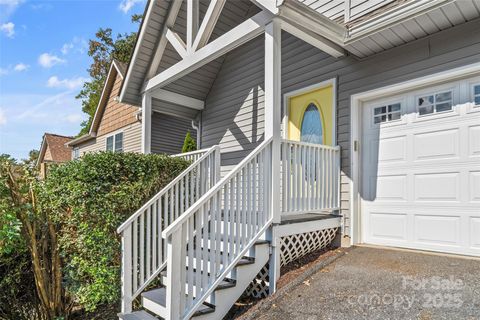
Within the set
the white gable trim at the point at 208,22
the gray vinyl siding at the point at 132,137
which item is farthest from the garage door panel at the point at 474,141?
the gray vinyl siding at the point at 132,137

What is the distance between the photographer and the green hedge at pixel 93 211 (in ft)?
12.8

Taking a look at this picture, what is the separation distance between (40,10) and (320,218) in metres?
9.80

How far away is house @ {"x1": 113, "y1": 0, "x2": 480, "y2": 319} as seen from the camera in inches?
130

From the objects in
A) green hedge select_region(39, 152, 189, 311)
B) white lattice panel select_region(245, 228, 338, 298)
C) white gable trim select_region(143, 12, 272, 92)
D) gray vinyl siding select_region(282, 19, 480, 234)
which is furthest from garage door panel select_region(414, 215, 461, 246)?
green hedge select_region(39, 152, 189, 311)

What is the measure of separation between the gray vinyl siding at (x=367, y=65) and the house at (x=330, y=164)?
0.01m

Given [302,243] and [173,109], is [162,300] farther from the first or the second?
[173,109]

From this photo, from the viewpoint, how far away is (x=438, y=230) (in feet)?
12.6

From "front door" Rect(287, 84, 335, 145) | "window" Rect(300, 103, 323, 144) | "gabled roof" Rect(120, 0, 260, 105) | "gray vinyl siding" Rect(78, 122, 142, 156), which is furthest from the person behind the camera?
"gray vinyl siding" Rect(78, 122, 142, 156)

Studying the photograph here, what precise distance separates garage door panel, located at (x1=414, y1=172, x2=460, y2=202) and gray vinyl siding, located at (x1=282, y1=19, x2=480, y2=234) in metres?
0.88

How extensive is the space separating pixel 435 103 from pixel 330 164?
4.81ft

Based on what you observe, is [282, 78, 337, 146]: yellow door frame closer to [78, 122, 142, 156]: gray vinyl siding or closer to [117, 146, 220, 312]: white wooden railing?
[117, 146, 220, 312]: white wooden railing

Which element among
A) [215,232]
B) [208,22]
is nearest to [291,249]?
[215,232]

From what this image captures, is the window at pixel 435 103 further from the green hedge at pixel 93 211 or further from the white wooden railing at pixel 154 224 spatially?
the green hedge at pixel 93 211

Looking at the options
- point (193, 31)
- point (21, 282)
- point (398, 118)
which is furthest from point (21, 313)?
point (398, 118)
